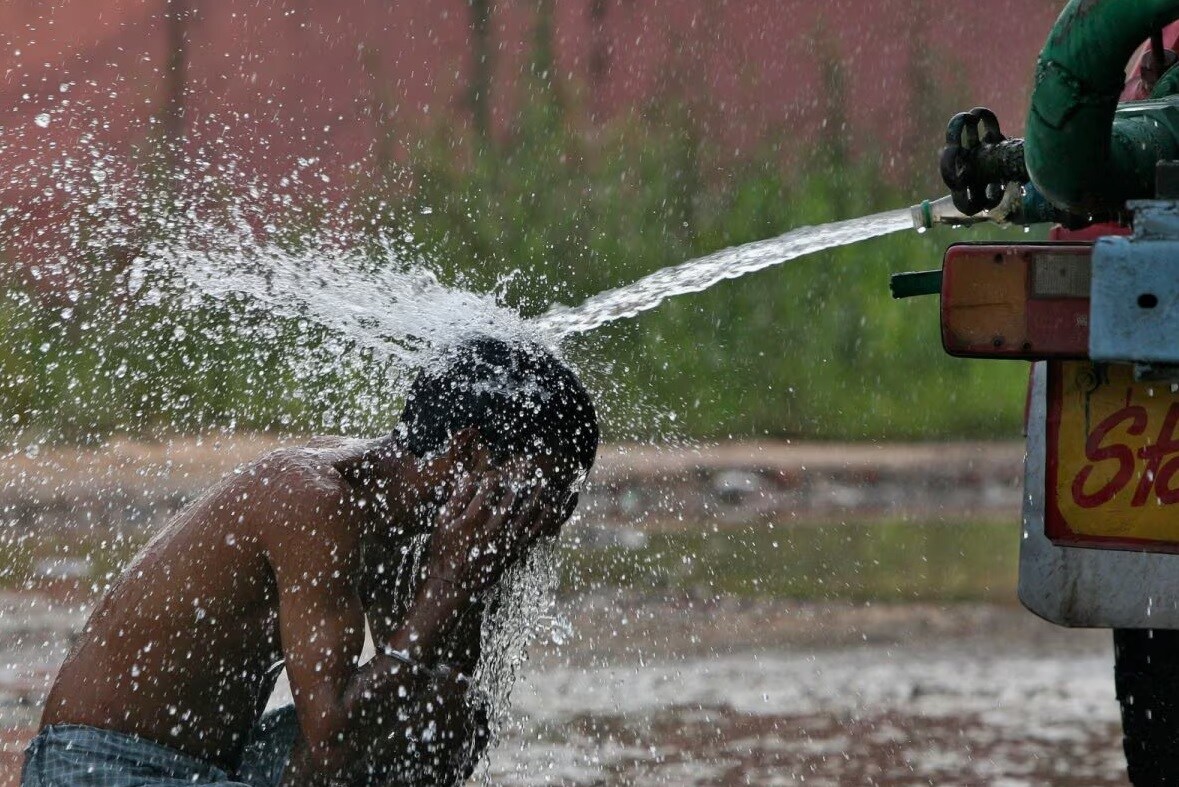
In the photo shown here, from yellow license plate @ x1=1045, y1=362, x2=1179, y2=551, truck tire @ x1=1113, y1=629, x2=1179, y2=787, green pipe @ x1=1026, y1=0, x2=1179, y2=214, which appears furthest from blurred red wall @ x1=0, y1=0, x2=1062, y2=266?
green pipe @ x1=1026, y1=0, x2=1179, y2=214

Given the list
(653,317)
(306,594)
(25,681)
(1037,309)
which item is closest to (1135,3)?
(1037,309)

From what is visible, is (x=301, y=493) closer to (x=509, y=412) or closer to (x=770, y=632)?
(x=509, y=412)

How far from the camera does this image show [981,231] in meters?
8.30

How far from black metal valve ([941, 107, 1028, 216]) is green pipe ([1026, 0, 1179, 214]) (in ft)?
0.53

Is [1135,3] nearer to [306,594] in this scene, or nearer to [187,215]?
[306,594]

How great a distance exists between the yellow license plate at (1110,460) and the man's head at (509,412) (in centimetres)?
71

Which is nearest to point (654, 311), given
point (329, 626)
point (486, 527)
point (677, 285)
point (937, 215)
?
point (677, 285)

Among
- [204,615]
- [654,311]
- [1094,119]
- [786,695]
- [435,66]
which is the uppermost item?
[435,66]

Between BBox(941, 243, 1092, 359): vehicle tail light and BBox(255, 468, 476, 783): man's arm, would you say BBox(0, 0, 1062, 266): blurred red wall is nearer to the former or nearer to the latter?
BBox(255, 468, 476, 783): man's arm

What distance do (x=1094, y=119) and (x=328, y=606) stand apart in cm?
124

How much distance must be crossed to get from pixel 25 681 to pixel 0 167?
148 inches

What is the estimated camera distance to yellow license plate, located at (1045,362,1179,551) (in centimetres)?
229

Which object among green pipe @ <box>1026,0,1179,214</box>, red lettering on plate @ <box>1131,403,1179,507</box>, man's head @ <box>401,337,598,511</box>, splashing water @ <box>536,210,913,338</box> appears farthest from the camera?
splashing water @ <box>536,210,913,338</box>

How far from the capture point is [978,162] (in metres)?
2.41
